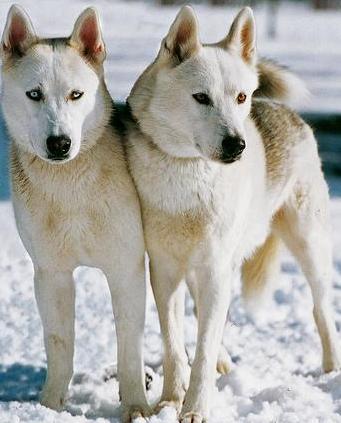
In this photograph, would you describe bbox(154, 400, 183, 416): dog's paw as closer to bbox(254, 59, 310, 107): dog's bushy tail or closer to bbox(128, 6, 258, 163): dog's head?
bbox(128, 6, 258, 163): dog's head

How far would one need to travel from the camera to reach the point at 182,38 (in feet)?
14.8

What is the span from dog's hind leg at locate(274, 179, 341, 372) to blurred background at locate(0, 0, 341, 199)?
493 centimetres

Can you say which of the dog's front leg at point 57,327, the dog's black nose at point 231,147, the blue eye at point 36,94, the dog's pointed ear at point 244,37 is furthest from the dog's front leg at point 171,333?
the dog's pointed ear at point 244,37

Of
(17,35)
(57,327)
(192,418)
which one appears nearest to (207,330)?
(192,418)

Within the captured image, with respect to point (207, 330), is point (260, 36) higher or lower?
lower

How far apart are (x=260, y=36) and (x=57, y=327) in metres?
26.1

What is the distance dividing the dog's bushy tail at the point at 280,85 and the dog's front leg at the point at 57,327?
2041 millimetres

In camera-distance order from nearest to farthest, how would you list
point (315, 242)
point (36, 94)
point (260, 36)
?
point (36, 94) < point (315, 242) < point (260, 36)

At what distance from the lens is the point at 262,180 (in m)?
5.21

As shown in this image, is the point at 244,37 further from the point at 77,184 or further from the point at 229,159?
the point at 77,184

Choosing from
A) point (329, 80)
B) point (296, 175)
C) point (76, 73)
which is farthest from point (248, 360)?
point (329, 80)

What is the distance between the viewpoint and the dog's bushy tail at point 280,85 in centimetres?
578

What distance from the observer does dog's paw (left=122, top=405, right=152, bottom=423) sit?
454 centimetres

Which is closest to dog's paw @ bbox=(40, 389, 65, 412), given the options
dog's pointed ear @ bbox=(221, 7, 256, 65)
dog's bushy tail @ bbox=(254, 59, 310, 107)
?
dog's pointed ear @ bbox=(221, 7, 256, 65)
